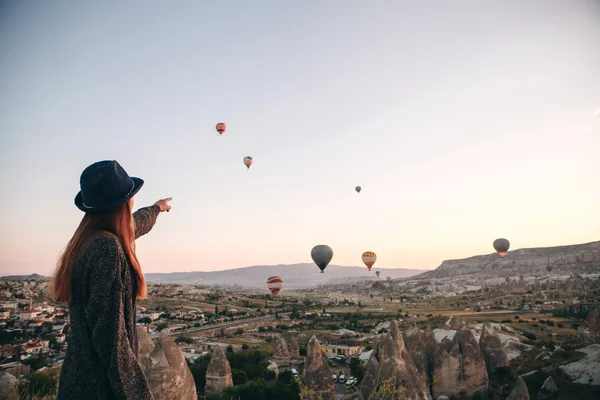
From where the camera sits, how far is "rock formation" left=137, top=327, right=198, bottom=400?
10719 mm

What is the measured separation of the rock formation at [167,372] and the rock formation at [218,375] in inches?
357

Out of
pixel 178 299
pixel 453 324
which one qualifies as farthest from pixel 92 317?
pixel 178 299

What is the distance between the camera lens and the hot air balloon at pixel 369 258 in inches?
1489

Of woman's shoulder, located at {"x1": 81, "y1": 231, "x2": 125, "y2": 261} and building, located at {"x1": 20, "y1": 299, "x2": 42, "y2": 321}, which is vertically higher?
woman's shoulder, located at {"x1": 81, "y1": 231, "x2": 125, "y2": 261}

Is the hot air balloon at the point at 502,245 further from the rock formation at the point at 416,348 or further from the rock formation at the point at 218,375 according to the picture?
the rock formation at the point at 218,375

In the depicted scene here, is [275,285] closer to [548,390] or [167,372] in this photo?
[548,390]

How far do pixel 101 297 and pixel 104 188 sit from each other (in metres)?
0.53

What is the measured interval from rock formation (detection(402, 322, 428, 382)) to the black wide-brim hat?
17228 millimetres

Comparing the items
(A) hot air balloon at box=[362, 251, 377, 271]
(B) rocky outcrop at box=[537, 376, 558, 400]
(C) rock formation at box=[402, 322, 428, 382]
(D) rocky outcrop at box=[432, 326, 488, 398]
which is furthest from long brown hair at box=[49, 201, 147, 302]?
(A) hot air balloon at box=[362, 251, 377, 271]

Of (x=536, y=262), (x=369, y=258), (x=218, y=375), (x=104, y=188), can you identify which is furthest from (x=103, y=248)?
(x=536, y=262)

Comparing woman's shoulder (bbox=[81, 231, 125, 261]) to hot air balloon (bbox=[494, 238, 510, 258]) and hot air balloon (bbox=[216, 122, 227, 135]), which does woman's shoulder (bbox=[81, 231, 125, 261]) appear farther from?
hot air balloon (bbox=[494, 238, 510, 258])

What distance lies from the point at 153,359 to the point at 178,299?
6990 centimetres

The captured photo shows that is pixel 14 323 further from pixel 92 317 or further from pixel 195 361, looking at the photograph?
pixel 92 317

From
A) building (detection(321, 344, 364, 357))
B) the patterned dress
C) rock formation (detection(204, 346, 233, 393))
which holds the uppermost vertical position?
the patterned dress
